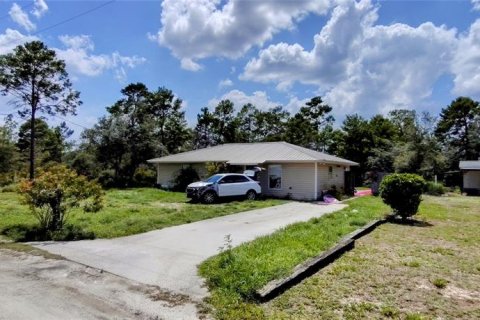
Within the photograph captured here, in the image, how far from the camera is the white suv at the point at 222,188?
1777cm

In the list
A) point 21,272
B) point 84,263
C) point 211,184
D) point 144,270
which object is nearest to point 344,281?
point 144,270

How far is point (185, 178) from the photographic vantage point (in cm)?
2553

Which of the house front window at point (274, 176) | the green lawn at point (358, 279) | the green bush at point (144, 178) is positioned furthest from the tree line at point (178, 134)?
the green lawn at point (358, 279)

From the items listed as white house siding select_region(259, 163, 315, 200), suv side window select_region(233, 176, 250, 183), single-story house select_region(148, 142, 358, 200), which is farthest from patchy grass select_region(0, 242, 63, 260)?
white house siding select_region(259, 163, 315, 200)

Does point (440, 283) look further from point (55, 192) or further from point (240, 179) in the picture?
point (240, 179)

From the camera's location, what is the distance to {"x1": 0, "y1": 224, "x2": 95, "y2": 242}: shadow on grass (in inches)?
350

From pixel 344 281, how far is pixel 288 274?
89cm

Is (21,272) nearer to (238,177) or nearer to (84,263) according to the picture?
(84,263)

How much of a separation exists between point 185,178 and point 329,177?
32.0ft

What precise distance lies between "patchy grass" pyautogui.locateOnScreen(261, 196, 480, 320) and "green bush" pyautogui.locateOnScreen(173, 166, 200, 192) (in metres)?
17.7

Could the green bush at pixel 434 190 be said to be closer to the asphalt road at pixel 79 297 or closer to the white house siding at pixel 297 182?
the white house siding at pixel 297 182

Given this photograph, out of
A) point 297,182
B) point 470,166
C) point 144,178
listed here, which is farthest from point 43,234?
point 470,166

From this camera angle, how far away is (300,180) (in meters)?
21.4

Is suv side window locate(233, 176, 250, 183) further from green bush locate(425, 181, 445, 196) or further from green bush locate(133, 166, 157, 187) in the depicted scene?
green bush locate(425, 181, 445, 196)
